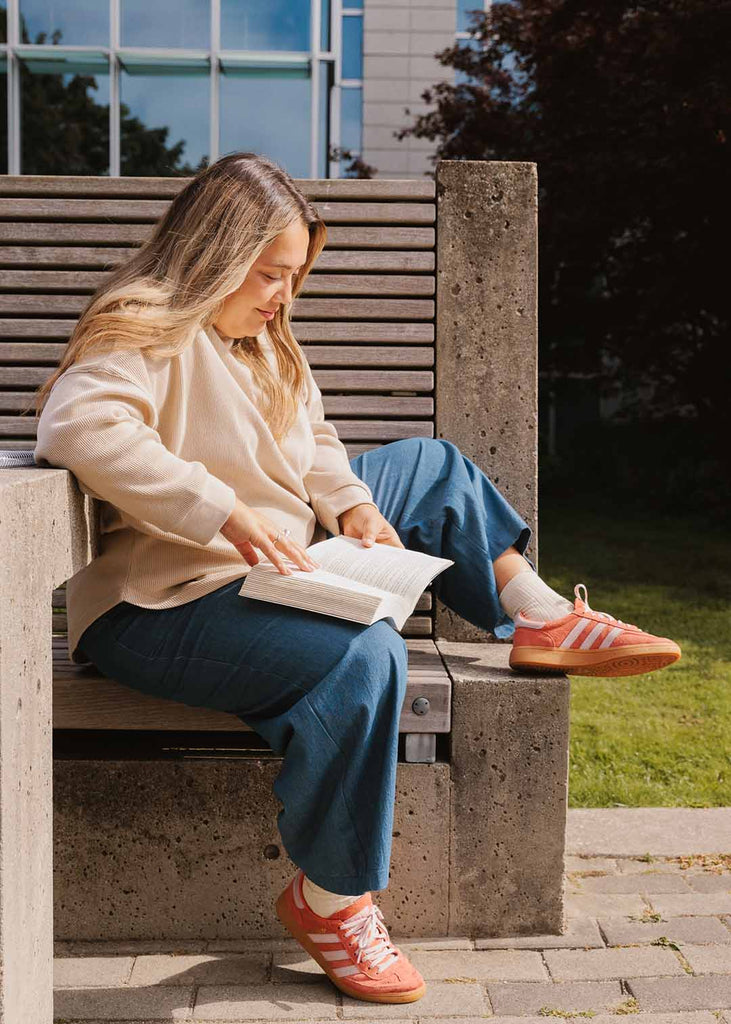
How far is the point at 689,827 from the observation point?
3430 millimetres

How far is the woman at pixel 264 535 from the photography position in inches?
91.5

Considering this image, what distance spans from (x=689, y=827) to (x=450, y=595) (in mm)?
1104

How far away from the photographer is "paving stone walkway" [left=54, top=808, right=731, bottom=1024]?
2.42 m

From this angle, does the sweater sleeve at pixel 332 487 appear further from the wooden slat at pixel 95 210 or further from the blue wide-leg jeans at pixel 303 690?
the wooden slat at pixel 95 210

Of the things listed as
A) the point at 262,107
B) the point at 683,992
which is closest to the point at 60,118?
the point at 262,107

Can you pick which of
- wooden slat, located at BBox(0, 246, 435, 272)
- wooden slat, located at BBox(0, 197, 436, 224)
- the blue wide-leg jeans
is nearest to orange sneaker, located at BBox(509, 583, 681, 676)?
the blue wide-leg jeans

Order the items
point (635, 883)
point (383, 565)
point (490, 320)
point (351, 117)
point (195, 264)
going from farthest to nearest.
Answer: point (351, 117) < point (490, 320) < point (635, 883) < point (195, 264) < point (383, 565)

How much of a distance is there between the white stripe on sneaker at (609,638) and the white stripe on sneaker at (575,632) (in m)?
0.06

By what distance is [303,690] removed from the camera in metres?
2.35

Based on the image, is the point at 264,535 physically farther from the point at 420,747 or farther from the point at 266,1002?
the point at 266,1002

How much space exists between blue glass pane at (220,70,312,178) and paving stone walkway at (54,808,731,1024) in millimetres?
10528

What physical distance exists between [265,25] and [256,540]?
1094cm

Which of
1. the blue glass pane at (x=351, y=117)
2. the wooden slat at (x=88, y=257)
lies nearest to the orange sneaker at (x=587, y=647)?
the wooden slat at (x=88, y=257)

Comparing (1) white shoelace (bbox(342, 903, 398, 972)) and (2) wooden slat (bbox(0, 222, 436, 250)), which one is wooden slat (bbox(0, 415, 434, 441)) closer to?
(2) wooden slat (bbox(0, 222, 436, 250))
